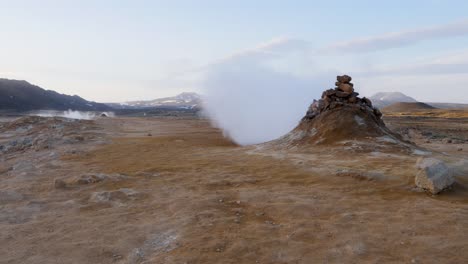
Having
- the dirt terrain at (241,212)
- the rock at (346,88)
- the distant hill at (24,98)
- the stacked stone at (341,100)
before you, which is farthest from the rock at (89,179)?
the distant hill at (24,98)

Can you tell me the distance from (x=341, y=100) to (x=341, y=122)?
199 cm

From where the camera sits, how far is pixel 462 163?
13.8 meters

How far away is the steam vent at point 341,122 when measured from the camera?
57.1 ft

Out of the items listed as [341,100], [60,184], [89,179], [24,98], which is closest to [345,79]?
[341,100]

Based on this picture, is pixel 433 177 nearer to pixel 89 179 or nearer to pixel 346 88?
pixel 89 179

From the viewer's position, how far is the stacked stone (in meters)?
19.4

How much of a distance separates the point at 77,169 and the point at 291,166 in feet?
27.1

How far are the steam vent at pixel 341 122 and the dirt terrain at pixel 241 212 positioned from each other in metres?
1.11

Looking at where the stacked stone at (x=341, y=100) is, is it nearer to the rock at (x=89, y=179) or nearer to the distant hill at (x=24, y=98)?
the rock at (x=89, y=179)

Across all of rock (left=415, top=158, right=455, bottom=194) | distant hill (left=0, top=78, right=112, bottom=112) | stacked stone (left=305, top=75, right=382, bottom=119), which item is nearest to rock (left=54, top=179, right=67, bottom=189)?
rock (left=415, top=158, right=455, bottom=194)

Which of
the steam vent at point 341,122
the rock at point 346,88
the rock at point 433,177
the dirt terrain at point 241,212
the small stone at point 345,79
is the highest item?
the small stone at point 345,79

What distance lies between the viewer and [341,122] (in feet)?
59.3

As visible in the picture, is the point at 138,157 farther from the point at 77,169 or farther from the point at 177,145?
the point at 177,145

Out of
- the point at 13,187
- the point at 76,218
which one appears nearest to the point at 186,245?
the point at 76,218
